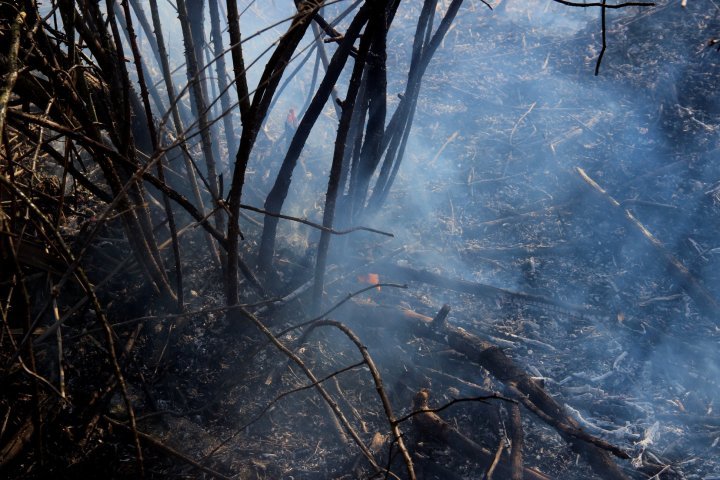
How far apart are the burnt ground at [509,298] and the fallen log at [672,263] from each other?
43 millimetres

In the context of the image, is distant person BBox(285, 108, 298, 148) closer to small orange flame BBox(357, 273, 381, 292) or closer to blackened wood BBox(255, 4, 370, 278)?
small orange flame BBox(357, 273, 381, 292)

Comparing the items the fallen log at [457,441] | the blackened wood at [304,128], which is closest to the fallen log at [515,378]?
the fallen log at [457,441]

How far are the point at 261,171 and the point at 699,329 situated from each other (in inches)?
185

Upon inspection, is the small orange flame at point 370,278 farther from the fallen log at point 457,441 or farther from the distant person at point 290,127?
the distant person at point 290,127

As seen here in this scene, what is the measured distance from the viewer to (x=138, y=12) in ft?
10.9

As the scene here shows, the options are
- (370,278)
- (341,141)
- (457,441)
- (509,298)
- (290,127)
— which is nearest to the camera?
(341,141)

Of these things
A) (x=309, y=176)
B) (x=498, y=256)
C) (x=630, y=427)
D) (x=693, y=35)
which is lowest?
(x=630, y=427)

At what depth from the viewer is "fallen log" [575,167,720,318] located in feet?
12.7

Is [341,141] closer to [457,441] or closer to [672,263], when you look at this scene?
[457,441]

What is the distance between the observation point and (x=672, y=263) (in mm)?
4113

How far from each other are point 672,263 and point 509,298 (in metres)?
1.74

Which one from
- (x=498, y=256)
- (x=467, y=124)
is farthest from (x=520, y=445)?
(x=467, y=124)

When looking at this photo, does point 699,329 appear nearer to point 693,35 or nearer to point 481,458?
point 481,458

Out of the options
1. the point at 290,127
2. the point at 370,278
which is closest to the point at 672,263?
the point at 370,278
